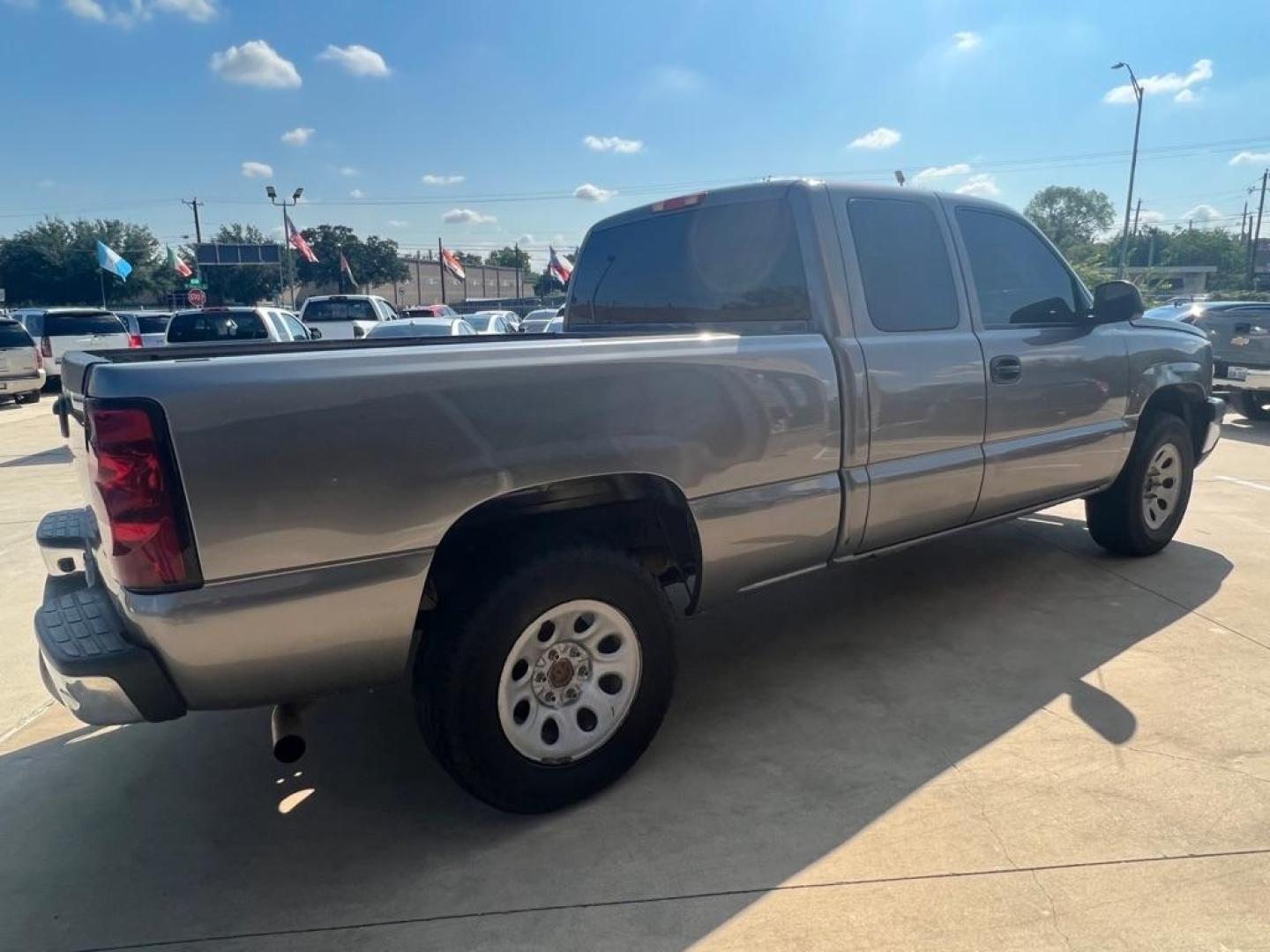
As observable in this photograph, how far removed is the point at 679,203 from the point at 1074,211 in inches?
4473

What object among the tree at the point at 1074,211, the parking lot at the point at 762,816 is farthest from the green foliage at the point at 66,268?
the tree at the point at 1074,211

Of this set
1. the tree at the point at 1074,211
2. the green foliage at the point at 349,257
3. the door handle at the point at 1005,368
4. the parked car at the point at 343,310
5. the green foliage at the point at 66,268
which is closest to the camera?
the door handle at the point at 1005,368

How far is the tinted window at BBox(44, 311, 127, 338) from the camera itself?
16.7m

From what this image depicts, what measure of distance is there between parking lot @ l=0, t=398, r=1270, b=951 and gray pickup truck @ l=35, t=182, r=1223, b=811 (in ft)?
1.16

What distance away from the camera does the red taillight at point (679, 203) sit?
3.86 meters

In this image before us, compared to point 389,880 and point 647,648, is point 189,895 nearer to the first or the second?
point 389,880

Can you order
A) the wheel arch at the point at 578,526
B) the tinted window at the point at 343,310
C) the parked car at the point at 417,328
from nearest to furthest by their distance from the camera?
the wheel arch at the point at 578,526 → the parked car at the point at 417,328 → the tinted window at the point at 343,310

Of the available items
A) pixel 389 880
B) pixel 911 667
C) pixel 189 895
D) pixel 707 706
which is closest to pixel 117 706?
pixel 189 895

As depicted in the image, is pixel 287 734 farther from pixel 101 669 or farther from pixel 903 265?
pixel 903 265

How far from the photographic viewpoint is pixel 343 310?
53.7 ft

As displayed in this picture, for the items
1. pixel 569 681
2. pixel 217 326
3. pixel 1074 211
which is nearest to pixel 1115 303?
pixel 569 681

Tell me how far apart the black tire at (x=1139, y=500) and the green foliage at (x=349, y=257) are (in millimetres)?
74349


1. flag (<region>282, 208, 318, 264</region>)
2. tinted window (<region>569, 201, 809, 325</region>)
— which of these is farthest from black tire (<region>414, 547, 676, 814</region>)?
flag (<region>282, 208, 318, 264</region>)

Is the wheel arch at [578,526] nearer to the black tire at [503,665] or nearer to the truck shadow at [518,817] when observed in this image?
the black tire at [503,665]
